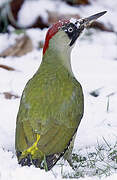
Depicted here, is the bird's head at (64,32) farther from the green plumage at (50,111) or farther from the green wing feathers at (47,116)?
the green wing feathers at (47,116)

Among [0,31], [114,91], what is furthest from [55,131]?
[0,31]

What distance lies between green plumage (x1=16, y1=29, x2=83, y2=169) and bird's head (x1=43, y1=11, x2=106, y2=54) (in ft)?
0.04

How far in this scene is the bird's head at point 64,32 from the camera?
4531 millimetres

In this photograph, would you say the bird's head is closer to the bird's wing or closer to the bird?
the bird

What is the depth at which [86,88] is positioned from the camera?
5.98 m

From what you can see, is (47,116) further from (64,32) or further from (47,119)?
(64,32)

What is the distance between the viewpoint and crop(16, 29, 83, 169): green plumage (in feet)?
13.0

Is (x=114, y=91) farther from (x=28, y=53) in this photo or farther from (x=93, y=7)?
(x=93, y=7)

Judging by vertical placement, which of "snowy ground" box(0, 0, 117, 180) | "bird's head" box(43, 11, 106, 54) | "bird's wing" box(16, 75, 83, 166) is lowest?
"snowy ground" box(0, 0, 117, 180)

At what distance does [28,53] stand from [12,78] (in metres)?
0.85

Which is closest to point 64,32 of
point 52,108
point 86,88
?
point 52,108

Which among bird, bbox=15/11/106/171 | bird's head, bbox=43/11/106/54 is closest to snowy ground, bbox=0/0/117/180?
bird, bbox=15/11/106/171

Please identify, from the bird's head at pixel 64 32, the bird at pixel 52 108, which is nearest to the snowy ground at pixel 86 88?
the bird at pixel 52 108

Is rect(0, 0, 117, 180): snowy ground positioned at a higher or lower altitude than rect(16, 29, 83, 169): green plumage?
lower
